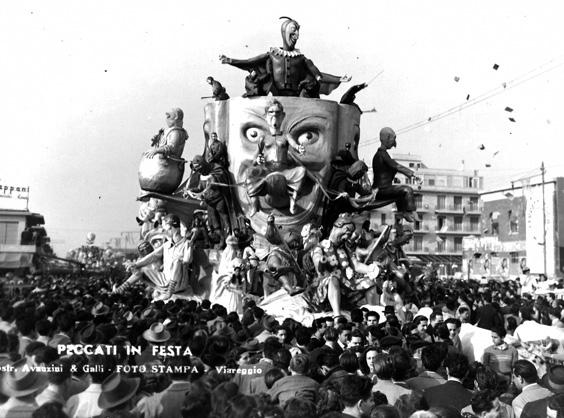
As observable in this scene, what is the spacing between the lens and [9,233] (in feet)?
98.5

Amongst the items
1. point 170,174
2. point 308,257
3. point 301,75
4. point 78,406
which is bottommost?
point 78,406

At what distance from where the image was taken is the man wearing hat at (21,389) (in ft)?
18.1

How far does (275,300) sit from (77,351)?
10185 mm

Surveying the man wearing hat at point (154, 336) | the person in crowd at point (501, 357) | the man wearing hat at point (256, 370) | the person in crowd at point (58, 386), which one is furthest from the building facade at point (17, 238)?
the person in crowd at point (58, 386)

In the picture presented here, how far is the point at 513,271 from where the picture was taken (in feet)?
164

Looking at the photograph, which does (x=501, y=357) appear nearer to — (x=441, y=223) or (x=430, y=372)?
(x=430, y=372)

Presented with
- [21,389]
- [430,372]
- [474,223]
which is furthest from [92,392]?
[474,223]

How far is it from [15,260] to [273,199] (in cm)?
1478

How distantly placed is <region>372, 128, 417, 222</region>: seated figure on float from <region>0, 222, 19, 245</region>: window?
15.6 m

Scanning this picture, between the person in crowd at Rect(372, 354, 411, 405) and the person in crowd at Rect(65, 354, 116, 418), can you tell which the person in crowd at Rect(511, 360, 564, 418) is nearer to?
the person in crowd at Rect(372, 354, 411, 405)

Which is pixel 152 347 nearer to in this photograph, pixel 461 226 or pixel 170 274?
pixel 170 274

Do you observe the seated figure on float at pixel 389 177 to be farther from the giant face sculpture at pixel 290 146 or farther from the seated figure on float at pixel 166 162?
the seated figure on float at pixel 166 162

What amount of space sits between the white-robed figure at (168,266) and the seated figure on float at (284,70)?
4.47 meters

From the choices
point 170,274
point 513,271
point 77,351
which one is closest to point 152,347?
point 77,351
